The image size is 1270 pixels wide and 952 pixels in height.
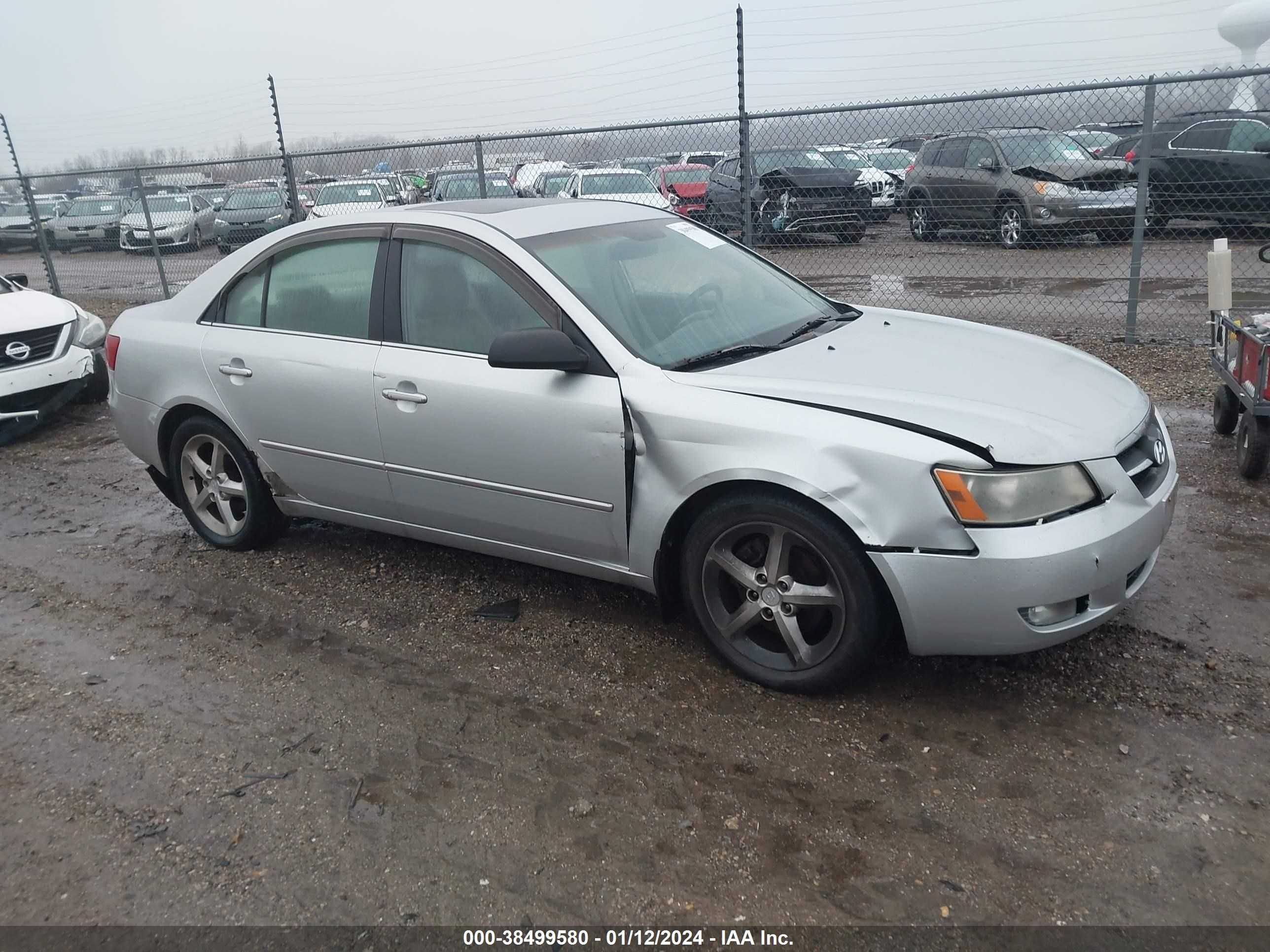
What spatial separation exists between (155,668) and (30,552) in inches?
76.3

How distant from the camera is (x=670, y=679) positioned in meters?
3.58

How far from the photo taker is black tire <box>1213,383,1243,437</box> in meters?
5.62

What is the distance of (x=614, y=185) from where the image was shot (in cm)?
1379

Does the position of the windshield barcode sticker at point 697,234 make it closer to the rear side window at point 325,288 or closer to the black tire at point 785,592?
the rear side window at point 325,288

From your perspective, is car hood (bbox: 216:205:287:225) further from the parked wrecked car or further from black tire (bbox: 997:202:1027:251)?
black tire (bbox: 997:202:1027:251)

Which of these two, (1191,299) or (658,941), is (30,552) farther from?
(1191,299)

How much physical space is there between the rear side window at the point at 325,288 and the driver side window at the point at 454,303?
0.73 ft

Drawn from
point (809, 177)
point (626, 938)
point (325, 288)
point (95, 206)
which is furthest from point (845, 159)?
point (95, 206)

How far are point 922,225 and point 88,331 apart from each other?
26.3ft

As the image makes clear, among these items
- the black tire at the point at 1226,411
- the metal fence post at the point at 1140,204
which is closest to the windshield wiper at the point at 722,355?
the black tire at the point at 1226,411

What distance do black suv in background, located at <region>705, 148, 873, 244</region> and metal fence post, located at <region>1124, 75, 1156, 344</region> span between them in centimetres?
333

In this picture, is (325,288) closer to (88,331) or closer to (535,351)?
(535,351)

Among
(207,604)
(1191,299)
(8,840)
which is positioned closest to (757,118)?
(1191,299)

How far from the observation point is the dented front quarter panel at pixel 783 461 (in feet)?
9.79
